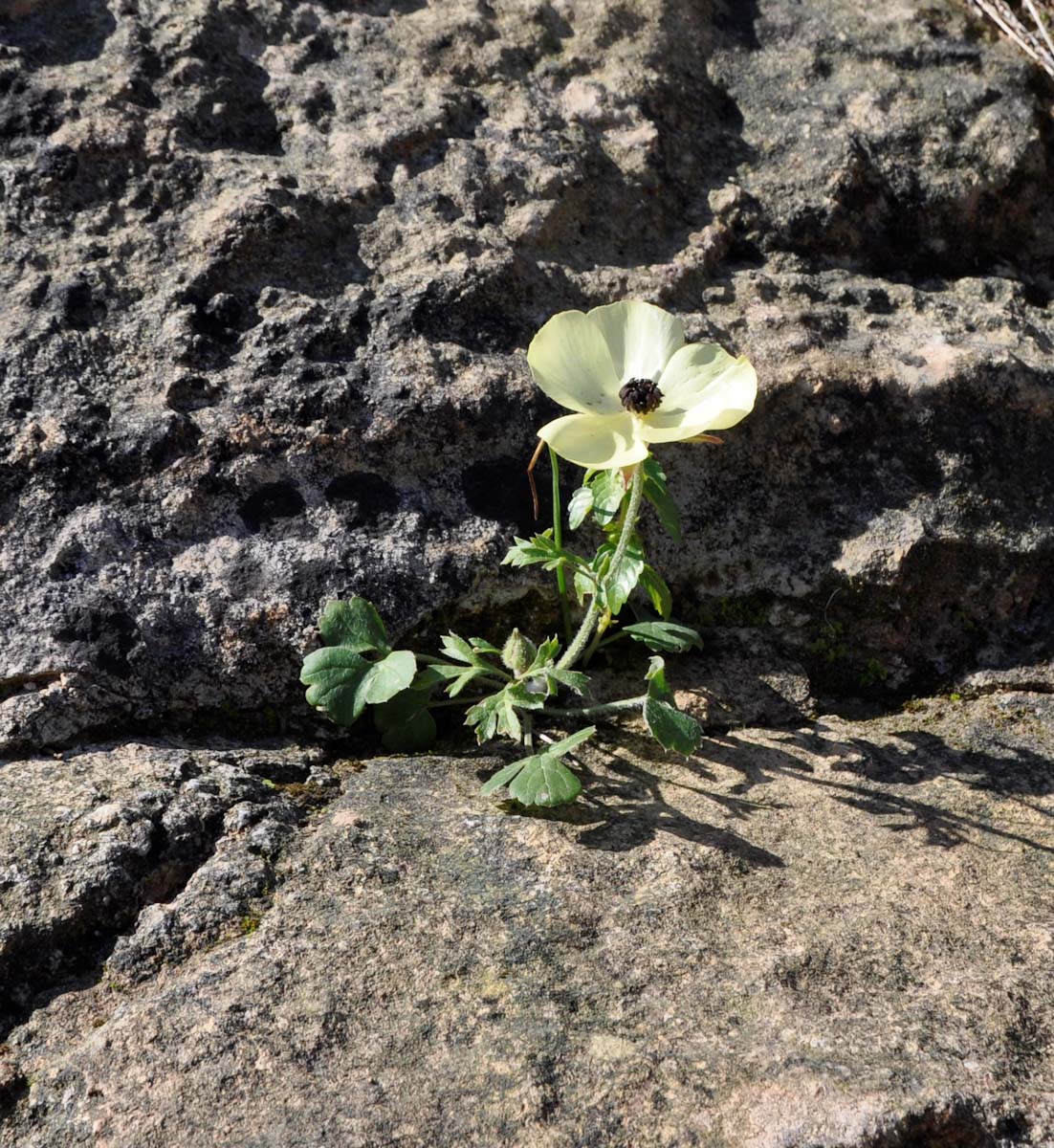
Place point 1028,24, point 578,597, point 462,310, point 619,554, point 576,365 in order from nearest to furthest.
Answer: point 576,365 → point 619,554 → point 578,597 → point 462,310 → point 1028,24

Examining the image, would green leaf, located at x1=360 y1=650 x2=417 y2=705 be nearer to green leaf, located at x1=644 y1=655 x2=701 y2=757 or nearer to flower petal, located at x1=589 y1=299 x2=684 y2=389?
green leaf, located at x1=644 y1=655 x2=701 y2=757

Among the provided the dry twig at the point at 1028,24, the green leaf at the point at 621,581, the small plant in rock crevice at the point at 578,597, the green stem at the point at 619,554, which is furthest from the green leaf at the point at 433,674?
the dry twig at the point at 1028,24

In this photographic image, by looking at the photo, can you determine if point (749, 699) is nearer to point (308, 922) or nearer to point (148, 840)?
point (308, 922)

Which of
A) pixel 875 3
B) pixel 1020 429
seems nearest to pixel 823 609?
pixel 1020 429

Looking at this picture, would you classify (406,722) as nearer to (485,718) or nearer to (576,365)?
(485,718)

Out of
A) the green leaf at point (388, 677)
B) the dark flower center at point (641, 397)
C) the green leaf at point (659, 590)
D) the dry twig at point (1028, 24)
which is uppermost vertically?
the dry twig at point (1028, 24)

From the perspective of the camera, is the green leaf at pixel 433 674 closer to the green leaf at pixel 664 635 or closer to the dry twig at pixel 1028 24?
the green leaf at pixel 664 635

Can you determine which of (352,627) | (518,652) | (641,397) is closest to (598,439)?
(641,397)
